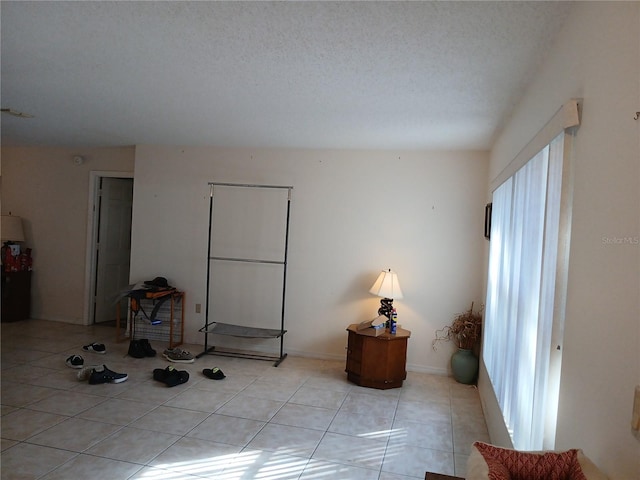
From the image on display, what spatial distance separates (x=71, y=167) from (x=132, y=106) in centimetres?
311

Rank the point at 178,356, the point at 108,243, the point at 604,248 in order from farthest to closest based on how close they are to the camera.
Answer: the point at 108,243, the point at 178,356, the point at 604,248

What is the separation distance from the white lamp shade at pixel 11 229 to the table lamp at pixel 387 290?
486 centimetres

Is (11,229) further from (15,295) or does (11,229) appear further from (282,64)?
(282,64)

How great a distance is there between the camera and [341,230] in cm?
518

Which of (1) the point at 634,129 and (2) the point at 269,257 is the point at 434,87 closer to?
(1) the point at 634,129

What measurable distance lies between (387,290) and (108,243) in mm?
4035

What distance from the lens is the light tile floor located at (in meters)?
2.82

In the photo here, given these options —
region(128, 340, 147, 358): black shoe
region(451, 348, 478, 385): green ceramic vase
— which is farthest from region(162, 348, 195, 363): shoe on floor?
region(451, 348, 478, 385): green ceramic vase

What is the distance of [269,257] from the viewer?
5395mm

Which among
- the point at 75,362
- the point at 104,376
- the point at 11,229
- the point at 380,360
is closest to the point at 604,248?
the point at 380,360

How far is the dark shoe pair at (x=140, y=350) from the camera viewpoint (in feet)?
16.3

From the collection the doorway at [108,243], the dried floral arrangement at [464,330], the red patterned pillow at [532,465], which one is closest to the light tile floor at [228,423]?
the dried floral arrangement at [464,330]

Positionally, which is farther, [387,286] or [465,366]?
[387,286]

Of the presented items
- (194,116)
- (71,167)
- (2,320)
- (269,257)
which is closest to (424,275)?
(269,257)
